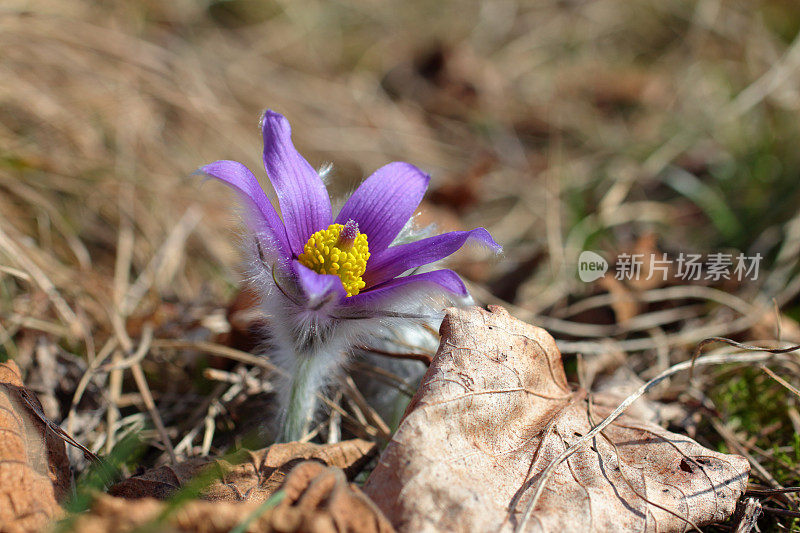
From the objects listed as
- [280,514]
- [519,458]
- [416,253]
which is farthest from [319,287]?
[519,458]

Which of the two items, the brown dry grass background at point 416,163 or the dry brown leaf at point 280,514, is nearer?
the dry brown leaf at point 280,514

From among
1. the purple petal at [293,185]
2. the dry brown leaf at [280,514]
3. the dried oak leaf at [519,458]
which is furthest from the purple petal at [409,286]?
the dry brown leaf at [280,514]

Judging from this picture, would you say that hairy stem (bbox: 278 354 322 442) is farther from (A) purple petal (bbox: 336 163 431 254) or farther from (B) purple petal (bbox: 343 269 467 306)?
(A) purple petal (bbox: 336 163 431 254)

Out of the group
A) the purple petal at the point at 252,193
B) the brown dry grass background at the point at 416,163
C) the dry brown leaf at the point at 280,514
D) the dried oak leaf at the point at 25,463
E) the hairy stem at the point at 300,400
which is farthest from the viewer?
the brown dry grass background at the point at 416,163

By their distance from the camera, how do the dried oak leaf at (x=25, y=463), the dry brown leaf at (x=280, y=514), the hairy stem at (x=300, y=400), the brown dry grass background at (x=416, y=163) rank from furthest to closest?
the brown dry grass background at (x=416, y=163) → the hairy stem at (x=300, y=400) → the dried oak leaf at (x=25, y=463) → the dry brown leaf at (x=280, y=514)

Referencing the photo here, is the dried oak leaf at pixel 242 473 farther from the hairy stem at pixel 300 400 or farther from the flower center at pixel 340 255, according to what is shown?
the flower center at pixel 340 255

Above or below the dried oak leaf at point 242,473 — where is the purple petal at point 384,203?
above

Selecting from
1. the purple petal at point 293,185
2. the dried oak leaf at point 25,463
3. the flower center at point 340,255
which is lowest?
the dried oak leaf at point 25,463
